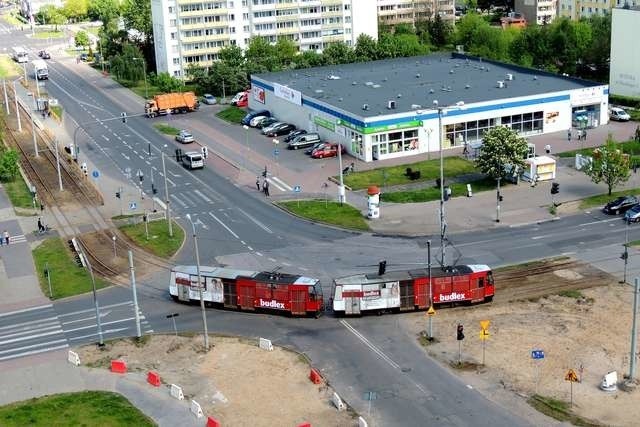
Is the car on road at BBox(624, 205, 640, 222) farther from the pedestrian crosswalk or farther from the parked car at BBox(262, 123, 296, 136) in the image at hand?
the parked car at BBox(262, 123, 296, 136)

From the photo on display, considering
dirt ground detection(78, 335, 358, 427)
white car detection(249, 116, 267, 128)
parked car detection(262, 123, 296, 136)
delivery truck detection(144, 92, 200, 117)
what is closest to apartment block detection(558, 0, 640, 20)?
white car detection(249, 116, 267, 128)

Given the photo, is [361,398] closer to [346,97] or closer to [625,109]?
[346,97]

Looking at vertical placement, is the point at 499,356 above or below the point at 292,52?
below

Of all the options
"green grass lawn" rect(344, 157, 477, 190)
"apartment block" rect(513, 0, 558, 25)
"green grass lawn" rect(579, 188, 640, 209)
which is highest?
"apartment block" rect(513, 0, 558, 25)

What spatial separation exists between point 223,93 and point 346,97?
3140cm

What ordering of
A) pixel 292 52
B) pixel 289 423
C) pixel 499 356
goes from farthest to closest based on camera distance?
pixel 292 52 < pixel 499 356 < pixel 289 423

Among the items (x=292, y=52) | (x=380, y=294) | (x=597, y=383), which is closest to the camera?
(x=597, y=383)

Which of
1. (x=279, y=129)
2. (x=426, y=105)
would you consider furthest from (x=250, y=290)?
(x=279, y=129)

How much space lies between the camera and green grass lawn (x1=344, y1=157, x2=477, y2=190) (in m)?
83.2

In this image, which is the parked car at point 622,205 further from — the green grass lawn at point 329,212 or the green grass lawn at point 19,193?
the green grass lawn at point 19,193

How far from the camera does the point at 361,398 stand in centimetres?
4609

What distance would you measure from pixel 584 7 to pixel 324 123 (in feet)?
250

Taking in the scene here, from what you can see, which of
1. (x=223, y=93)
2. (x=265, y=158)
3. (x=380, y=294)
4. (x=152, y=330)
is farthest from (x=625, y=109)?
(x=152, y=330)

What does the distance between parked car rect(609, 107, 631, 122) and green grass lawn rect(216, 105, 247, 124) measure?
4164cm
